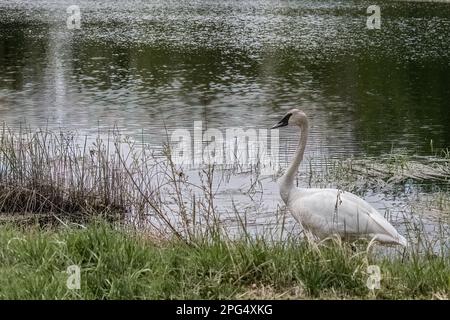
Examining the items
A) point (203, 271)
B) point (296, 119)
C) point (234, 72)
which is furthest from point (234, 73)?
point (203, 271)

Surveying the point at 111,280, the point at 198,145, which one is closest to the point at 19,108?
the point at 198,145

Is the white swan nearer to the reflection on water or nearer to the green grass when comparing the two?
the green grass

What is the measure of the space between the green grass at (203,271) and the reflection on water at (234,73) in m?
7.59

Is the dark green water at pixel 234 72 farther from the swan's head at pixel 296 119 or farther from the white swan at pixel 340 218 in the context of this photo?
the white swan at pixel 340 218

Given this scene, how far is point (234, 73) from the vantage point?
113ft

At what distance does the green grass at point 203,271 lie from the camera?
633cm

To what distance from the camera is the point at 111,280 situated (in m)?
6.58

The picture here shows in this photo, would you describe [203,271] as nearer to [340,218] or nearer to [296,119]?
[340,218]

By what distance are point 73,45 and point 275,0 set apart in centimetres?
3557

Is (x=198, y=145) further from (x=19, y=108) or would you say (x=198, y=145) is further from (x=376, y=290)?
(x=376, y=290)

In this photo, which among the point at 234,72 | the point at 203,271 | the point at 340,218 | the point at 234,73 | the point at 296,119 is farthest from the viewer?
the point at 234,72

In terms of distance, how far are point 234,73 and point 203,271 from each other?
28.2 m

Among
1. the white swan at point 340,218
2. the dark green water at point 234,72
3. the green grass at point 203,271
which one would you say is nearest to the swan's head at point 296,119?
the white swan at point 340,218
